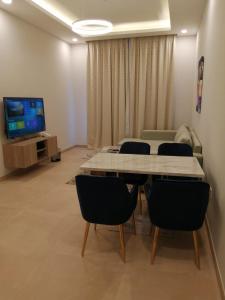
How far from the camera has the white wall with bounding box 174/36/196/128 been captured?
5652mm

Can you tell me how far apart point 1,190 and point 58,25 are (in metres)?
3.46

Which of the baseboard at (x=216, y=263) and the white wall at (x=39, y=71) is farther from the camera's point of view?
the white wall at (x=39, y=71)

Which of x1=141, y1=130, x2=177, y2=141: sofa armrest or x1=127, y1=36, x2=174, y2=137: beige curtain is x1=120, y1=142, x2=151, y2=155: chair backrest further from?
x1=127, y1=36, x2=174, y2=137: beige curtain

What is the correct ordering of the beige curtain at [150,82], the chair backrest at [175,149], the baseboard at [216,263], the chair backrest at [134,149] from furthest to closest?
the beige curtain at [150,82] < the chair backrest at [134,149] < the chair backrest at [175,149] < the baseboard at [216,263]

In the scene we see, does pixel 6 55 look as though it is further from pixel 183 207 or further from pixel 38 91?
pixel 183 207

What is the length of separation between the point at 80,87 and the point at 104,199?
5.32 meters

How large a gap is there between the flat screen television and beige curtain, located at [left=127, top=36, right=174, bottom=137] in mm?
2381

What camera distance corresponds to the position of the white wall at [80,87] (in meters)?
6.48

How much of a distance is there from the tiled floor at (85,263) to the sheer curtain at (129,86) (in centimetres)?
346

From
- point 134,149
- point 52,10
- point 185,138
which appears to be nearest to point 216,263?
point 134,149

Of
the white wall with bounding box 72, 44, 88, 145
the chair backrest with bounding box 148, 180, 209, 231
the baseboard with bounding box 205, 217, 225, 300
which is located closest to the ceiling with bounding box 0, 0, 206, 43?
the white wall with bounding box 72, 44, 88, 145

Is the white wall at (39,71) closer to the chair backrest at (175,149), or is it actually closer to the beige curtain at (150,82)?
the beige curtain at (150,82)

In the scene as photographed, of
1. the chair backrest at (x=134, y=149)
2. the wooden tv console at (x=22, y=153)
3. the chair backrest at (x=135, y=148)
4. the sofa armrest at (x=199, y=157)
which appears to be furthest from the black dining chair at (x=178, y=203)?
the wooden tv console at (x=22, y=153)

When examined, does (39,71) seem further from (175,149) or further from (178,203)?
(178,203)
